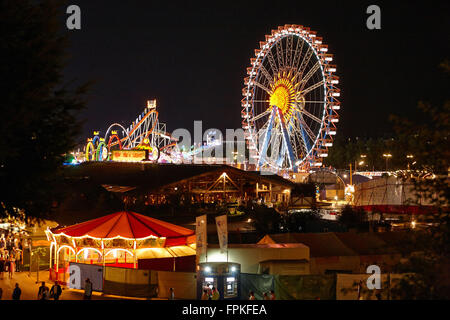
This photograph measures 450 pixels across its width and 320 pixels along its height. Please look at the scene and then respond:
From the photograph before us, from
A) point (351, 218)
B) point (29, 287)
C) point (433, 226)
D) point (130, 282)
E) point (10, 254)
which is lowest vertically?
point (29, 287)

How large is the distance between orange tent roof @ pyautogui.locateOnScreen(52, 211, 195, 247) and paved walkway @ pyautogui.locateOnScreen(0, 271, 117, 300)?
6.48 ft

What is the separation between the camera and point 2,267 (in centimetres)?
2031

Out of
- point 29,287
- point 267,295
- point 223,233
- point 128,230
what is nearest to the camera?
point 267,295

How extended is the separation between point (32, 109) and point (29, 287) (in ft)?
38.6

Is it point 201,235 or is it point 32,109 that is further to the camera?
point 201,235

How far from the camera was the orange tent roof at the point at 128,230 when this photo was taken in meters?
19.0

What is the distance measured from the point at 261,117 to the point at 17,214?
3750cm

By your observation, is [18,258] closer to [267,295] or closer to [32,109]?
[267,295]

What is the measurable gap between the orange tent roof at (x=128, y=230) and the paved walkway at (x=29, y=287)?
1976 mm

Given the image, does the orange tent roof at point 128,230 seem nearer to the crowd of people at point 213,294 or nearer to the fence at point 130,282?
the fence at point 130,282

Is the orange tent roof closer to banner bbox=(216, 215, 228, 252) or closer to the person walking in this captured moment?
the person walking

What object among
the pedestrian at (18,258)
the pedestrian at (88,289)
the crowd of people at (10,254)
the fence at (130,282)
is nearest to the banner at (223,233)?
the fence at (130,282)

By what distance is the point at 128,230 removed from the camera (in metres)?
19.2

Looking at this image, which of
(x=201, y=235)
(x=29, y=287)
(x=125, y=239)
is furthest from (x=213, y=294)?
(x=29, y=287)
